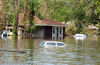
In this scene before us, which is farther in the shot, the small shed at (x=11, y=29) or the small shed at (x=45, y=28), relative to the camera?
the small shed at (x=45, y=28)

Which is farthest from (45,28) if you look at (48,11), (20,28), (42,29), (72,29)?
(72,29)

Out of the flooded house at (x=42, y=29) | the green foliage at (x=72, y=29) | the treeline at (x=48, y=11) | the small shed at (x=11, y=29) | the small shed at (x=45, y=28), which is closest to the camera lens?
the treeline at (x=48, y=11)

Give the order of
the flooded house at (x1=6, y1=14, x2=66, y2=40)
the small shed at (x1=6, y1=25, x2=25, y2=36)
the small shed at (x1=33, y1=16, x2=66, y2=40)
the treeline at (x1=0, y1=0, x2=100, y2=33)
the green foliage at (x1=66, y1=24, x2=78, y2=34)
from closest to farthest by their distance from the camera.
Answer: the treeline at (x1=0, y1=0, x2=100, y2=33) < the small shed at (x1=6, y1=25, x2=25, y2=36) < the flooded house at (x1=6, y1=14, x2=66, y2=40) < the small shed at (x1=33, y1=16, x2=66, y2=40) < the green foliage at (x1=66, y1=24, x2=78, y2=34)

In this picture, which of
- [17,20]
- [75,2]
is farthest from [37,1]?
[75,2]

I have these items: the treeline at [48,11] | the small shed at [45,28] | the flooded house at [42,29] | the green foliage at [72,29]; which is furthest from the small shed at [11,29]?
the green foliage at [72,29]

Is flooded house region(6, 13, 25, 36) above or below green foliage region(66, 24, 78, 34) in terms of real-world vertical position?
above

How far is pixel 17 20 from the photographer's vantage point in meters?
68.6

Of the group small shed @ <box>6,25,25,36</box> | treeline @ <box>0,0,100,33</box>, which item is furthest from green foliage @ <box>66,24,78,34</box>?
small shed @ <box>6,25,25,36</box>

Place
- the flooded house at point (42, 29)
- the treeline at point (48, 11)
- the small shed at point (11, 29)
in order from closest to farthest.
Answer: the treeline at point (48, 11), the small shed at point (11, 29), the flooded house at point (42, 29)

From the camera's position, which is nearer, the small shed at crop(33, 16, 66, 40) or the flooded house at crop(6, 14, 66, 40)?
the flooded house at crop(6, 14, 66, 40)

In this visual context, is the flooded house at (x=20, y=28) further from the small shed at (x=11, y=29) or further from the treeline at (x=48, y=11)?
the treeline at (x=48, y=11)

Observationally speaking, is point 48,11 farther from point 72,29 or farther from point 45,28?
point 72,29

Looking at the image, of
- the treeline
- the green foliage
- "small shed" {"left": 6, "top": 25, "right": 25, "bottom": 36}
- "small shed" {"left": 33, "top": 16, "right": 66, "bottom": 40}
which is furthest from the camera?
the green foliage

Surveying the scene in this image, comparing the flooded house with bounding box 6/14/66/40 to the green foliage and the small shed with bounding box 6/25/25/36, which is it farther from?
the green foliage
